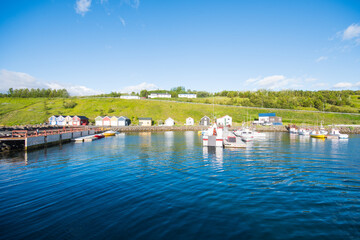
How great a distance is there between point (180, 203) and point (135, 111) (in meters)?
137

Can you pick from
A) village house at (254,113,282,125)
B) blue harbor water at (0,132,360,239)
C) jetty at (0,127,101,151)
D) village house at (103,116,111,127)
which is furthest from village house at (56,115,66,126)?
village house at (254,113,282,125)

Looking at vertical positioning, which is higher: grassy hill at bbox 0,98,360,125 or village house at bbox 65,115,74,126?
grassy hill at bbox 0,98,360,125

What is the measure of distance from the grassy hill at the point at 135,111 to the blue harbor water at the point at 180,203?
104953 millimetres

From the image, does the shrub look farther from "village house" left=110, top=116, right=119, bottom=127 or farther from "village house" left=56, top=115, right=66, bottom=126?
"village house" left=110, top=116, right=119, bottom=127

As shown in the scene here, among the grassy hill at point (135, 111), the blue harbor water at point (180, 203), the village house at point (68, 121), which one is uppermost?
the grassy hill at point (135, 111)

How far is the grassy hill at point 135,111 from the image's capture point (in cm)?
13162

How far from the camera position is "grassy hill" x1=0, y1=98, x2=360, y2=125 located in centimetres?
13162

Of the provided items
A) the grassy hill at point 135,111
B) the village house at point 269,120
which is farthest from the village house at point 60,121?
the village house at point 269,120

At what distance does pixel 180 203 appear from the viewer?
1430 cm

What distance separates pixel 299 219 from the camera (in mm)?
12047

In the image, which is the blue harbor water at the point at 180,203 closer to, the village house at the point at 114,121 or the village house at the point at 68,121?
the village house at the point at 114,121

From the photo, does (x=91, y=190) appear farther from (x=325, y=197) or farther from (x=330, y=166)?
(x=330, y=166)

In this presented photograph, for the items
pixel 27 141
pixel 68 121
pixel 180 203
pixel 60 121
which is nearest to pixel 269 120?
pixel 68 121

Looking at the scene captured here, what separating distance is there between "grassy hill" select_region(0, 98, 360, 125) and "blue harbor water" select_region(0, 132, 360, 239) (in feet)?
344
